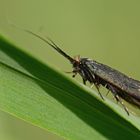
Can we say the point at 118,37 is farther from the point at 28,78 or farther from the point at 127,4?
the point at 28,78

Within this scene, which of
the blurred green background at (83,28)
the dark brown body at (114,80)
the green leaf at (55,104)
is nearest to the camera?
the green leaf at (55,104)

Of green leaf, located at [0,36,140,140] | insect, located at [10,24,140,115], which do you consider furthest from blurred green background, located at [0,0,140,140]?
green leaf, located at [0,36,140,140]

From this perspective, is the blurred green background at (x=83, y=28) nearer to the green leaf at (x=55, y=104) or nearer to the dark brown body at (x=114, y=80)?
the dark brown body at (x=114, y=80)

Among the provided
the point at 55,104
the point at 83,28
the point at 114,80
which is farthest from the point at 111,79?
the point at 83,28

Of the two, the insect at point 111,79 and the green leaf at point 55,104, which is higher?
the insect at point 111,79

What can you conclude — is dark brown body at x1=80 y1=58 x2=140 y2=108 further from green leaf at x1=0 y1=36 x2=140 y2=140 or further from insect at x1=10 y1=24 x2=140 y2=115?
green leaf at x1=0 y1=36 x2=140 y2=140

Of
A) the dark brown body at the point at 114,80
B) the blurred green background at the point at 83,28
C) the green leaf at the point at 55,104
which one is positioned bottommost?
the green leaf at the point at 55,104

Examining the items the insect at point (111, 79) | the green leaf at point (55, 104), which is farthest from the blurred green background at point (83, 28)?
the green leaf at point (55, 104)

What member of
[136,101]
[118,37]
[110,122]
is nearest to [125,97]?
[136,101]
